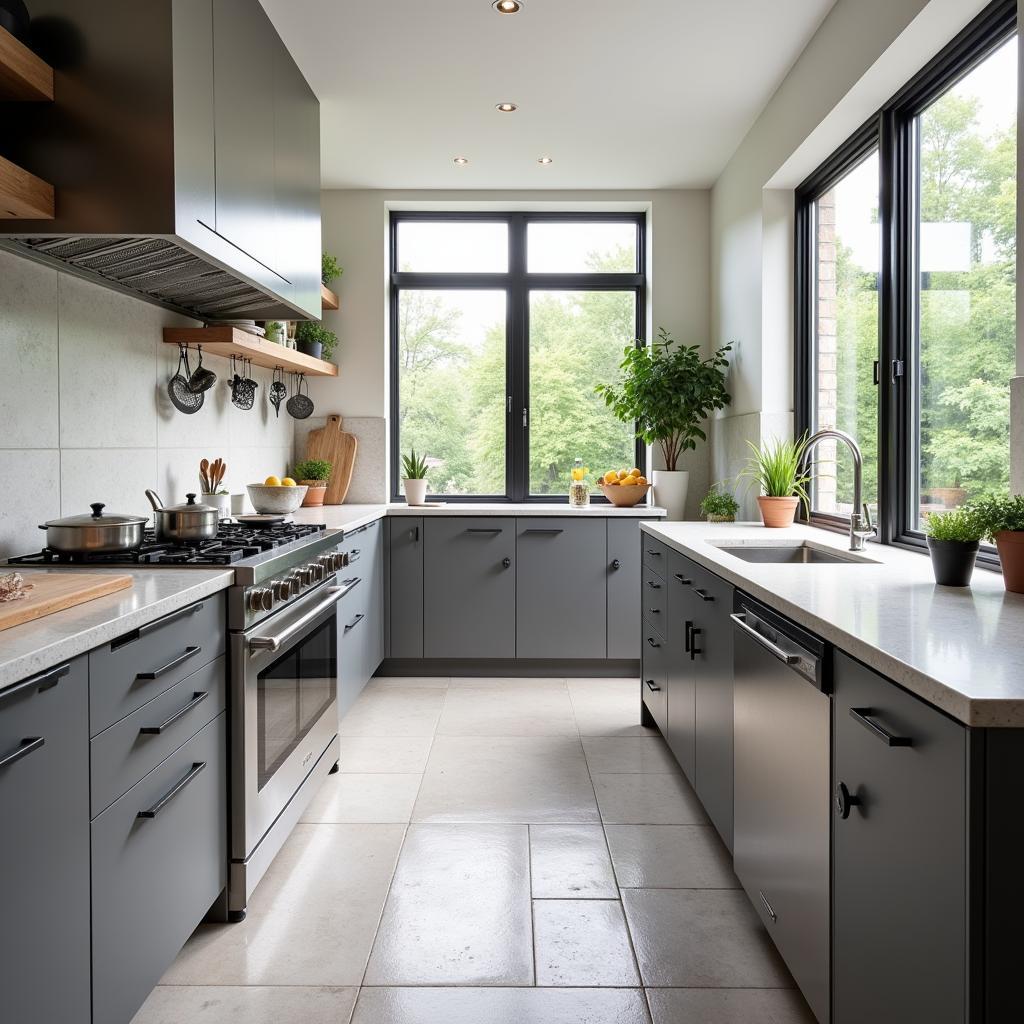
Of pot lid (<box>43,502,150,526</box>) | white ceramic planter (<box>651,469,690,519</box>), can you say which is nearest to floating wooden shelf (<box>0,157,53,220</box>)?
pot lid (<box>43,502,150,526</box>)

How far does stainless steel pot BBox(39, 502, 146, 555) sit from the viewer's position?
2074 millimetres

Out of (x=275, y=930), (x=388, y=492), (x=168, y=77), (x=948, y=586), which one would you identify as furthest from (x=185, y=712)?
(x=388, y=492)

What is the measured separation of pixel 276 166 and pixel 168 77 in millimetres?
1005

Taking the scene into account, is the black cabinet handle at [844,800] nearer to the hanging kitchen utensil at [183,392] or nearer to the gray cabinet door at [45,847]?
the gray cabinet door at [45,847]

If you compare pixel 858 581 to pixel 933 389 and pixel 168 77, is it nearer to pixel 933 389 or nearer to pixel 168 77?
pixel 933 389

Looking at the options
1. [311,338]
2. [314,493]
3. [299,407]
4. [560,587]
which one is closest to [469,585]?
[560,587]

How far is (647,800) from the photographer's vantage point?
9.53ft

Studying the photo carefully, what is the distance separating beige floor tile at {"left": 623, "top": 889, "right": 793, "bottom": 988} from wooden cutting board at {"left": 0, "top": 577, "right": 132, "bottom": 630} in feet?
4.56

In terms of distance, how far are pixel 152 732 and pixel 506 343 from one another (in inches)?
151

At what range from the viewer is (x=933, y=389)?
270 cm

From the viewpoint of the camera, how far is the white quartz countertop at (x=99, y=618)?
1.24 meters

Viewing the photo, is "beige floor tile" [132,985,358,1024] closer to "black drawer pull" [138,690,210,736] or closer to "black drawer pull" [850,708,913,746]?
"black drawer pull" [138,690,210,736]

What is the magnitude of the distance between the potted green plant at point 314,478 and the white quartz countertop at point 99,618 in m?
2.43

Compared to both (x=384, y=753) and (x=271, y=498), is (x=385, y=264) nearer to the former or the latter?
(x=271, y=498)
